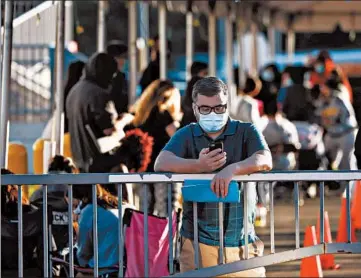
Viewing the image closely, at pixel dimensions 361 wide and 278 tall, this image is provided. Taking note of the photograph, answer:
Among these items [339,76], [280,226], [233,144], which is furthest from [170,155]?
[339,76]

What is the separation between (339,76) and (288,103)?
0.87 meters

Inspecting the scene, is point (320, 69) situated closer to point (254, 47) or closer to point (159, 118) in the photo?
point (254, 47)

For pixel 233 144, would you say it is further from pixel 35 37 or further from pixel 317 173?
pixel 35 37

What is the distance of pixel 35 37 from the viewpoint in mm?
20875

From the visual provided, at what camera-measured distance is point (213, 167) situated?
7.74 m

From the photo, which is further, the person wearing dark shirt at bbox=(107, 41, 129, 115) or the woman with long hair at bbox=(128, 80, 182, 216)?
the person wearing dark shirt at bbox=(107, 41, 129, 115)

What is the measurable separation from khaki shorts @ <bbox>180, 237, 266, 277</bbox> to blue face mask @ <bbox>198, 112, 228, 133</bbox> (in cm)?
62

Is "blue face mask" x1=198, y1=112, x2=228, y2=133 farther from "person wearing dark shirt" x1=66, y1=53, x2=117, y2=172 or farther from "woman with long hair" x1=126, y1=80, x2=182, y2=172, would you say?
"person wearing dark shirt" x1=66, y1=53, x2=117, y2=172

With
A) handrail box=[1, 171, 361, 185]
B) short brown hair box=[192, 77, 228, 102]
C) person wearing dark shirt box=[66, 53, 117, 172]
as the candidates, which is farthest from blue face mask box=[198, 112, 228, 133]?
person wearing dark shirt box=[66, 53, 117, 172]

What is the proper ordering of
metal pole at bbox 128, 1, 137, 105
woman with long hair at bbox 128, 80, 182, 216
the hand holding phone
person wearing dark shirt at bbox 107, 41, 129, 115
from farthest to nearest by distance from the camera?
metal pole at bbox 128, 1, 137, 105 → person wearing dark shirt at bbox 107, 41, 129, 115 → woman with long hair at bbox 128, 80, 182, 216 → the hand holding phone

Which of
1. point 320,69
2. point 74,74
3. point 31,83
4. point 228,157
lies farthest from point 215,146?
point 320,69

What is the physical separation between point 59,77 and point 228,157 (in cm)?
631

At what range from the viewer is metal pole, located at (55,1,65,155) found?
13.8m

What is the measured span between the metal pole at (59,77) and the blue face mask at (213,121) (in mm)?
5887
